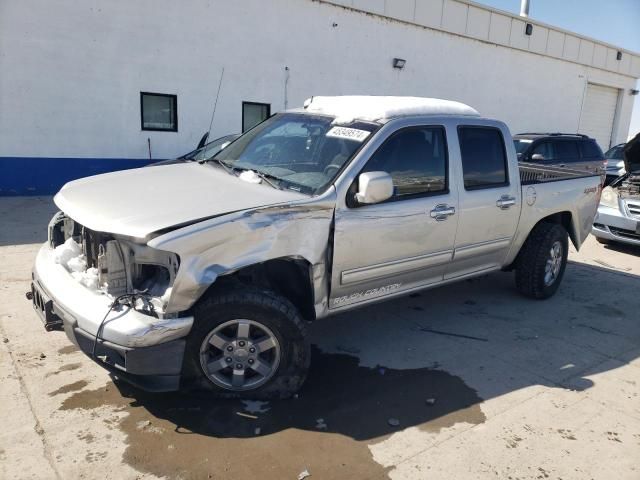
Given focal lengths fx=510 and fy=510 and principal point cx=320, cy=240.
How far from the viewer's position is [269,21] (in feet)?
38.5

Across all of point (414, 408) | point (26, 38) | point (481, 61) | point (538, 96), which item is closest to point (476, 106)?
point (481, 61)

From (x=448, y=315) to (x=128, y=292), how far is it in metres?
3.12

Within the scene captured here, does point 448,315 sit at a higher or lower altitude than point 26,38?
lower

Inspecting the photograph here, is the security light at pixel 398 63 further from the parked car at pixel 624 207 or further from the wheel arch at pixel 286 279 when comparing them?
the wheel arch at pixel 286 279

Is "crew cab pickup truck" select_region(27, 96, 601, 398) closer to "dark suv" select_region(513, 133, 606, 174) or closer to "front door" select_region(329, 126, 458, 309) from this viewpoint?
"front door" select_region(329, 126, 458, 309)

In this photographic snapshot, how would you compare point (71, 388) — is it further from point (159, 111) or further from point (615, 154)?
point (615, 154)

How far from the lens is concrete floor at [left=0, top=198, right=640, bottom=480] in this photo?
2762 mm

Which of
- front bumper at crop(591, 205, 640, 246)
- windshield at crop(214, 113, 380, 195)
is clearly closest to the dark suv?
front bumper at crop(591, 205, 640, 246)

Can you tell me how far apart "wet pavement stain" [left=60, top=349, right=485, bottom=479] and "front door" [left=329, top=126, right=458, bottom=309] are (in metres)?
0.63

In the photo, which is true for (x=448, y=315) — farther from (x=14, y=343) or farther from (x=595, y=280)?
(x=14, y=343)

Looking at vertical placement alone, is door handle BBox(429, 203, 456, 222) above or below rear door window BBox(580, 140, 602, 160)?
below

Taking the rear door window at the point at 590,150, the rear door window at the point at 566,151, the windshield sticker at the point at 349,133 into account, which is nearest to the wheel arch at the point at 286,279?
the windshield sticker at the point at 349,133

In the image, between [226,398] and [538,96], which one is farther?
[538,96]

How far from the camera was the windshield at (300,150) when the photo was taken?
11.6ft
